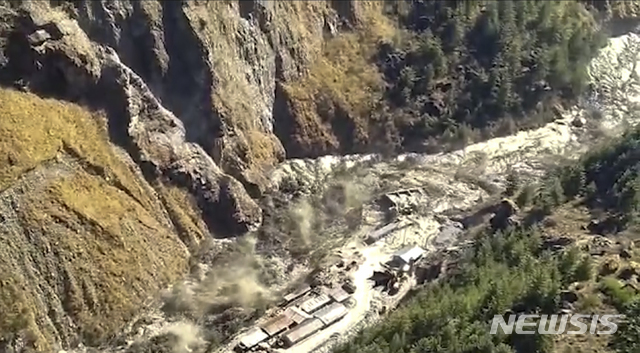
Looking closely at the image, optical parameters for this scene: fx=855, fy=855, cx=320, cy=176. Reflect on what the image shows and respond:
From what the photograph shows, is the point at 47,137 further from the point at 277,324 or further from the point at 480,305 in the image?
the point at 480,305

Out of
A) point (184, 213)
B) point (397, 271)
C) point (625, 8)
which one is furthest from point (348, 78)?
point (625, 8)

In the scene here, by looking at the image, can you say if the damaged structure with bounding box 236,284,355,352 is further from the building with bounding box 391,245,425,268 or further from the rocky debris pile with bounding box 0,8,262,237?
the rocky debris pile with bounding box 0,8,262,237

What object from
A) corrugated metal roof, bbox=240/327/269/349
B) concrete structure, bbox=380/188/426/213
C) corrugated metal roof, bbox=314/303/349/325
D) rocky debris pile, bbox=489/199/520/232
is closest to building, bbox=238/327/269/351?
corrugated metal roof, bbox=240/327/269/349

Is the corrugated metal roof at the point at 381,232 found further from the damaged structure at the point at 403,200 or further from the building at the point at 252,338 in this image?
the building at the point at 252,338

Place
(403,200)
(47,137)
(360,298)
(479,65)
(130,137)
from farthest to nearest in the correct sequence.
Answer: (479,65) → (403,200) → (130,137) → (360,298) → (47,137)

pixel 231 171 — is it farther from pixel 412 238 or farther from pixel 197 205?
pixel 412 238

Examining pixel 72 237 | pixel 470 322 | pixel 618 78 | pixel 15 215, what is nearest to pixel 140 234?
pixel 72 237
